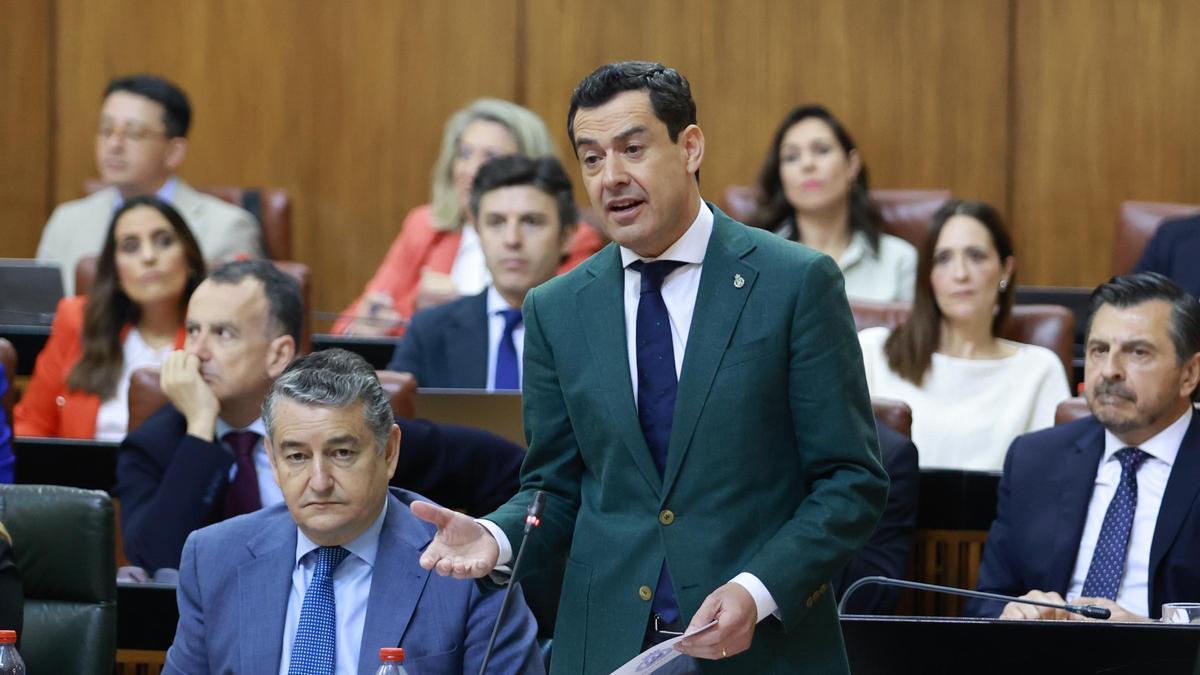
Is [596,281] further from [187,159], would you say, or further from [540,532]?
[187,159]

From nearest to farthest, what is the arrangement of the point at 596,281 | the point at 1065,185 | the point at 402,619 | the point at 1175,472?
the point at 596,281
the point at 402,619
the point at 1175,472
the point at 1065,185

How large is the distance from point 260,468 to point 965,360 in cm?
170

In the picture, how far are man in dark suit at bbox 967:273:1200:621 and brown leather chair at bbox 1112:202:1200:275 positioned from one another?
71.6 inches

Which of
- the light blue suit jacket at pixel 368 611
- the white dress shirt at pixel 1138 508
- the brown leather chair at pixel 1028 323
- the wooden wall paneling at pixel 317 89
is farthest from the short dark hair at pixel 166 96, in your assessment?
the white dress shirt at pixel 1138 508

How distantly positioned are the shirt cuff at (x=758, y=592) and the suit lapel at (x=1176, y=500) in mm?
Answer: 1480

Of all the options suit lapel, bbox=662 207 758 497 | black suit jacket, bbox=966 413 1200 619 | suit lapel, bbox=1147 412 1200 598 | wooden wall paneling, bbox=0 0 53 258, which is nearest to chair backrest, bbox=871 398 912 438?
black suit jacket, bbox=966 413 1200 619

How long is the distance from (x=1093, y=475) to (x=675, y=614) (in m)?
1.57

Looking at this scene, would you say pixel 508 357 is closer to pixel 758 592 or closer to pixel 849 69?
pixel 849 69

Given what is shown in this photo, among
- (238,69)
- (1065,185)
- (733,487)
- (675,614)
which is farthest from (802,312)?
(238,69)

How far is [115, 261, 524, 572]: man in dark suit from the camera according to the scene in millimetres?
2998

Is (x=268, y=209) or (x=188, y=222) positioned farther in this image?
(x=268, y=209)

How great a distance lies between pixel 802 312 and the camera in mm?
1733

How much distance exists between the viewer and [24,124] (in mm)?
6113

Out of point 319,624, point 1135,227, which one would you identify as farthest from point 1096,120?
point 319,624
